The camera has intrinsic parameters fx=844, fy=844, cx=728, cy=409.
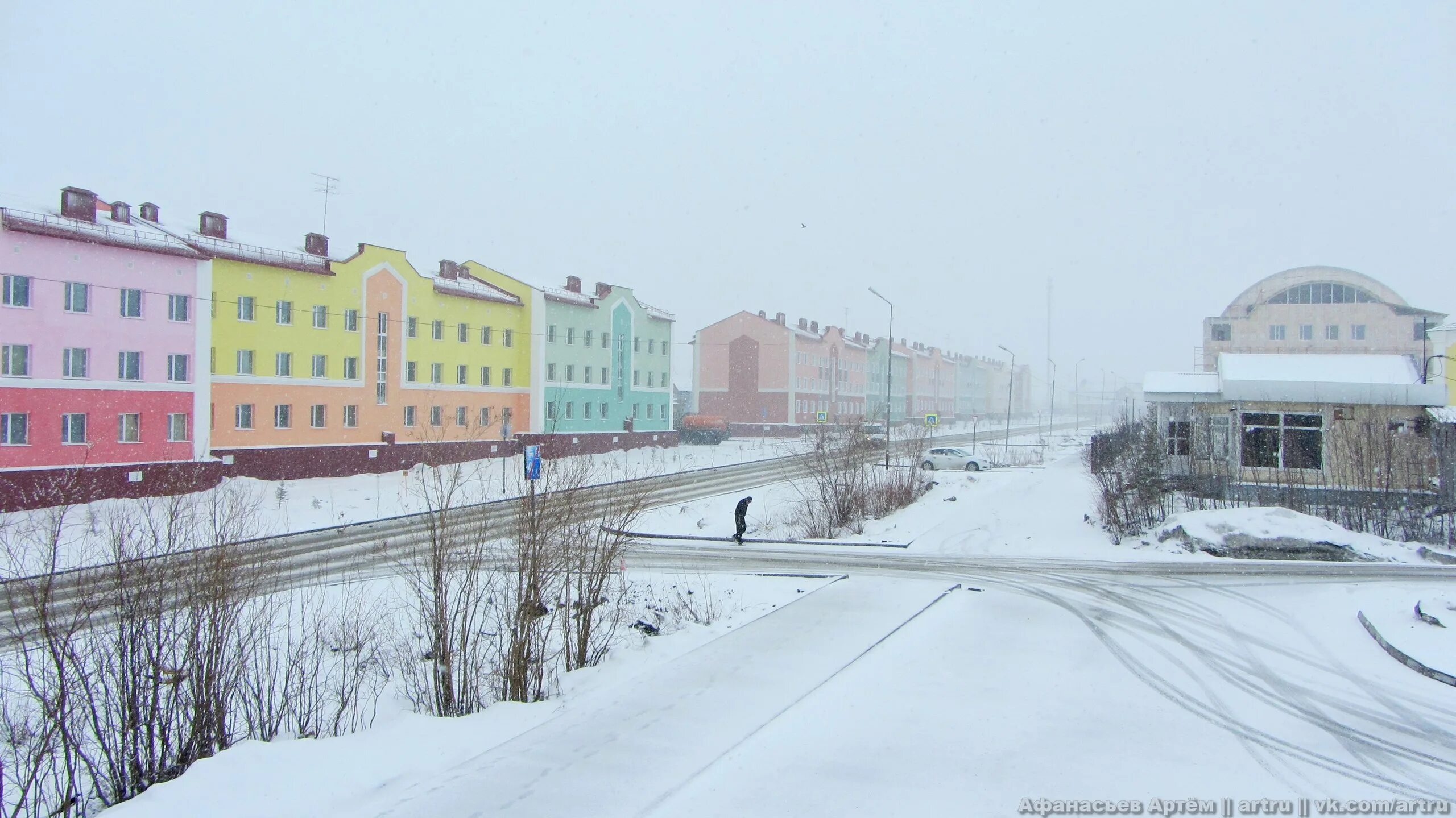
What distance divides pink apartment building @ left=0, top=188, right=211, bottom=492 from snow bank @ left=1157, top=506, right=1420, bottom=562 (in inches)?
1210

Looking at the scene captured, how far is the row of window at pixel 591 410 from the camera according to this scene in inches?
→ 1890

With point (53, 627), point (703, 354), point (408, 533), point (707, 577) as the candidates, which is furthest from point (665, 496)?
point (703, 354)

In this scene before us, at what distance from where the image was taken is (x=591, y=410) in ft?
167

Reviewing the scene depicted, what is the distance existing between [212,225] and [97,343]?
7728 millimetres

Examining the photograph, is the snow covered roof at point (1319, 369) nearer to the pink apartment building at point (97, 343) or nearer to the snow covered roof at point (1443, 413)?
the snow covered roof at point (1443, 413)

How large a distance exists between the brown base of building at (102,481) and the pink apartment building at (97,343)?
7 cm

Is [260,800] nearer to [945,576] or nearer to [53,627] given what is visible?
[53,627]

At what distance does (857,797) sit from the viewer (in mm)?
6047

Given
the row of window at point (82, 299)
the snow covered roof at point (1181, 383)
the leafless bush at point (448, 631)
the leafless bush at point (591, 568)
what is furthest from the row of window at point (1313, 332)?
the row of window at point (82, 299)

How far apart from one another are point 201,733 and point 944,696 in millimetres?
7140

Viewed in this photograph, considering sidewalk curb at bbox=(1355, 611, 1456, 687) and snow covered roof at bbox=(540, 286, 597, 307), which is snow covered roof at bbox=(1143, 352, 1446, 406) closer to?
sidewalk curb at bbox=(1355, 611, 1456, 687)

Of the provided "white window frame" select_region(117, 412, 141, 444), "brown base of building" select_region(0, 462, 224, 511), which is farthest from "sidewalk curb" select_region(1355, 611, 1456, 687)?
"white window frame" select_region(117, 412, 141, 444)

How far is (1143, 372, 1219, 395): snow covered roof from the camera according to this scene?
28781 mm

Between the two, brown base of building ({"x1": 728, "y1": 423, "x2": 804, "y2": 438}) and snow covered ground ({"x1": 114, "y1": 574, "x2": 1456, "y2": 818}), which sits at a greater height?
brown base of building ({"x1": 728, "y1": 423, "x2": 804, "y2": 438})
